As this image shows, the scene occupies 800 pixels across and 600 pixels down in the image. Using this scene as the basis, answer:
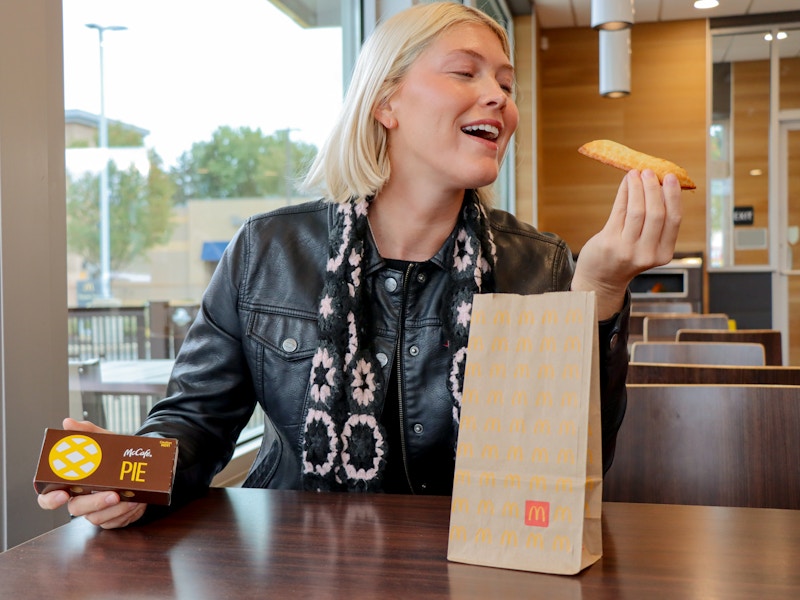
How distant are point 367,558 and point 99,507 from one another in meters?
0.32

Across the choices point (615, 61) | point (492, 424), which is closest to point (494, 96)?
point (492, 424)

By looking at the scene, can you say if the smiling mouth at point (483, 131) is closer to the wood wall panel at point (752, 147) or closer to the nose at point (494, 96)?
the nose at point (494, 96)

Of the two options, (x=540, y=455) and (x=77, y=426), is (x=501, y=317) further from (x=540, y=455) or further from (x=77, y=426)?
(x=77, y=426)

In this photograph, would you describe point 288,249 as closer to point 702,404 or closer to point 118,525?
point 118,525

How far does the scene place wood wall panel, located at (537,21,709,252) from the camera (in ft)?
26.8

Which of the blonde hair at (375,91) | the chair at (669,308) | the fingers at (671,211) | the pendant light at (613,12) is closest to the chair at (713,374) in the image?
the blonde hair at (375,91)

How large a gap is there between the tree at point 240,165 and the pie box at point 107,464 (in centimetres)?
144

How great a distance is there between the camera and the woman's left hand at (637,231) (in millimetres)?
1055

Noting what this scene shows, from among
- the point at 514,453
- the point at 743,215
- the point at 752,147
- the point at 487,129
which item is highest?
the point at 752,147

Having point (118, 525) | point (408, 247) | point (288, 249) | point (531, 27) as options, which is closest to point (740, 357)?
point (408, 247)

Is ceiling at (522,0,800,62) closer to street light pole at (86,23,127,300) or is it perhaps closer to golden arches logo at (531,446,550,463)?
street light pole at (86,23,127,300)

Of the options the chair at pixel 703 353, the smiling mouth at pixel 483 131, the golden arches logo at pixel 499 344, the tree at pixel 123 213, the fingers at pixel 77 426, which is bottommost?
the chair at pixel 703 353

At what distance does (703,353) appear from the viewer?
8.07 feet

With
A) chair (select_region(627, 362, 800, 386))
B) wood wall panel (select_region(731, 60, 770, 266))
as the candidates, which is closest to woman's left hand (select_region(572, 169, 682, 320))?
chair (select_region(627, 362, 800, 386))
